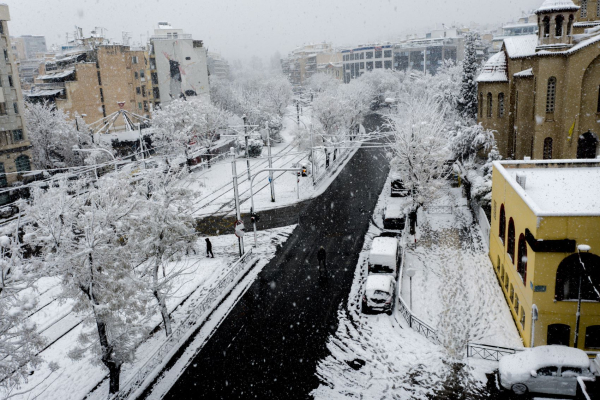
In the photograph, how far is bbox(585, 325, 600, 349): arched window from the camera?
1504 centimetres

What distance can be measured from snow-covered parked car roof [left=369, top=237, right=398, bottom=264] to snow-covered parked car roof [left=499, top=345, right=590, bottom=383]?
7.70 m

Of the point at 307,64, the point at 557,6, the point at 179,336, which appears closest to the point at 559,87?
the point at 557,6

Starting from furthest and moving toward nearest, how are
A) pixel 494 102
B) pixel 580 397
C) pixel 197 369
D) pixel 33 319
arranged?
1. pixel 494 102
2. pixel 33 319
3. pixel 197 369
4. pixel 580 397

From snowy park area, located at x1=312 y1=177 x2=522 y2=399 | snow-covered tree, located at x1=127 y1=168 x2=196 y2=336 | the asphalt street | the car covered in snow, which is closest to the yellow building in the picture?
the car covered in snow

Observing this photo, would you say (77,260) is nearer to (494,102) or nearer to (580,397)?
(580,397)

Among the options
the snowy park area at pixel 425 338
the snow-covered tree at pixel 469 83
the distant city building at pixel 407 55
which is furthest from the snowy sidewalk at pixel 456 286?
the distant city building at pixel 407 55

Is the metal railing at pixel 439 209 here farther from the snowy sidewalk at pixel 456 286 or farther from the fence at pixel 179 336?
the fence at pixel 179 336

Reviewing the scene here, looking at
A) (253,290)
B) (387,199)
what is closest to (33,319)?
(253,290)

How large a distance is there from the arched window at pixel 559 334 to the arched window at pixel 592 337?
0.58m

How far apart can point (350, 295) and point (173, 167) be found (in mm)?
9363

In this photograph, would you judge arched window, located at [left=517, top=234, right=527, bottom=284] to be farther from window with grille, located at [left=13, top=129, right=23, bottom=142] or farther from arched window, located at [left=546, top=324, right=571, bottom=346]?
window with grille, located at [left=13, top=129, right=23, bottom=142]

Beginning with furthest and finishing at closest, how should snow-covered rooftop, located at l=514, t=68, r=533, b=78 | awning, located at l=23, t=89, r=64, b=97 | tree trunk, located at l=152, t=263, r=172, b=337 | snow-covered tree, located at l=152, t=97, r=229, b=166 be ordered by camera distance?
awning, located at l=23, t=89, r=64, b=97, snow-covered tree, located at l=152, t=97, r=229, b=166, snow-covered rooftop, located at l=514, t=68, r=533, b=78, tree trunk, located at l=152, t=263, r=172, b=337

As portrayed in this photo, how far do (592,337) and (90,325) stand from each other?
626 inches

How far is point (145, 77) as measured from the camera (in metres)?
66.2
